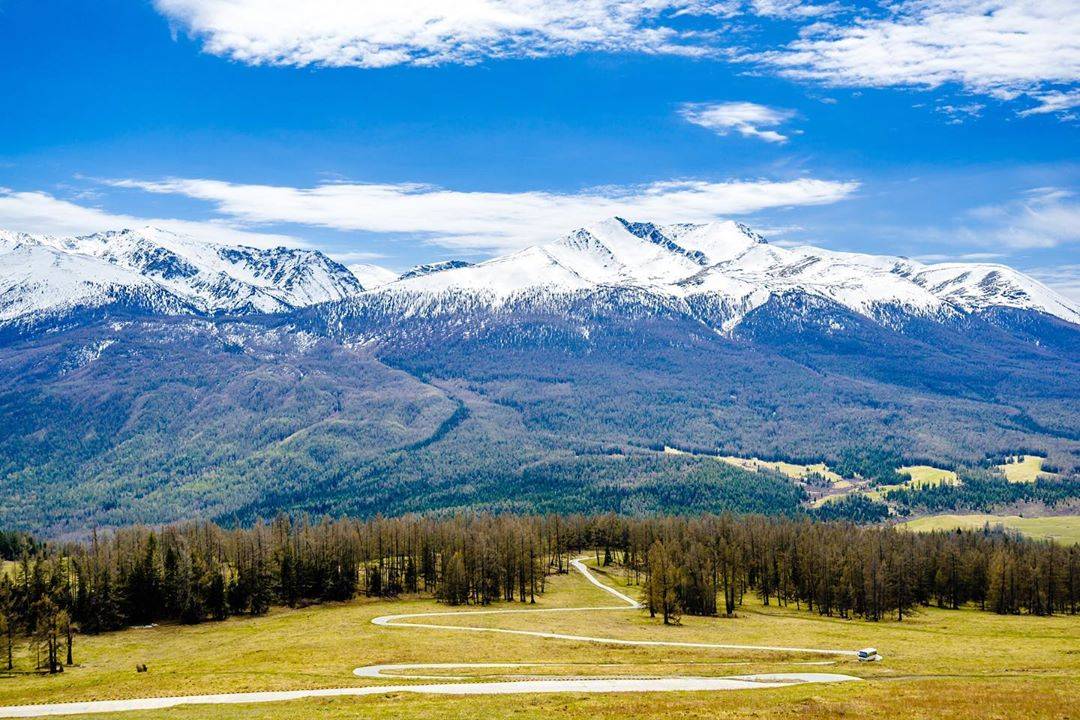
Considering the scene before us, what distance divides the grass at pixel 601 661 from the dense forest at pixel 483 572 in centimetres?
613

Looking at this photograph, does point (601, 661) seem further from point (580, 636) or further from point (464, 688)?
point (464, 688)

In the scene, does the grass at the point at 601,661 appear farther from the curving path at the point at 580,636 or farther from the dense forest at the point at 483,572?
the dense forest at the point at 483,572

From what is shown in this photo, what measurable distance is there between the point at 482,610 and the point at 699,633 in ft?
137

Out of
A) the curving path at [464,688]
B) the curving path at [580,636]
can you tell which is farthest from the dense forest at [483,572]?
the curving path at [464,688]

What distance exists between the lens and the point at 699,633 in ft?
393

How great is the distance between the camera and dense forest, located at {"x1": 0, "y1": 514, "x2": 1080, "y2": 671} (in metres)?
137

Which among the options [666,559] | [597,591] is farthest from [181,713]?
[597,591]

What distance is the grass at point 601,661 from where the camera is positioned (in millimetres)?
62500

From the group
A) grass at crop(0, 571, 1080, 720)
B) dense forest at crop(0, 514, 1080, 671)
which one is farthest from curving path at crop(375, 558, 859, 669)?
dense forest at crop(0, 514, 1080, 671)

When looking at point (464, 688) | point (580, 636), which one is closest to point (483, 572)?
point (580, 636)

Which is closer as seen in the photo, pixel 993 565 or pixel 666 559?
pixel 666 559

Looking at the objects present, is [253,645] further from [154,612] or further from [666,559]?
[666,559]

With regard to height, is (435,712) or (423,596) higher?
(435,712)

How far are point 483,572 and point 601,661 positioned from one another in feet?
224
